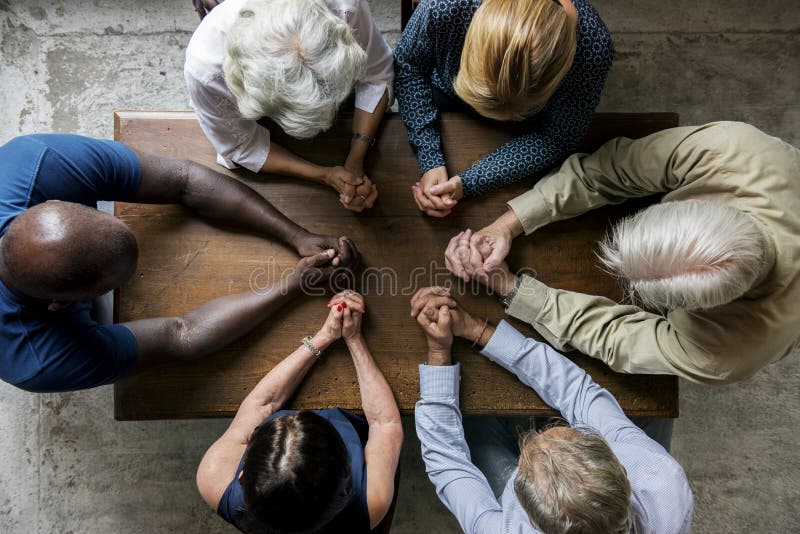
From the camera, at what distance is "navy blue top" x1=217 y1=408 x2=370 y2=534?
1.48 meters

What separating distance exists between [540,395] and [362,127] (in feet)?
3.64

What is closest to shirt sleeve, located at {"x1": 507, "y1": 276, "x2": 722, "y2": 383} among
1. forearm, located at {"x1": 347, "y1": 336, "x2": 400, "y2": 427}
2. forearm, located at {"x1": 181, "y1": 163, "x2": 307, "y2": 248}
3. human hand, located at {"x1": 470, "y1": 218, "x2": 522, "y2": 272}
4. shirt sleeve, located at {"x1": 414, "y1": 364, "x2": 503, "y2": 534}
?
human hand, located at {"x1": 470, "y1": 218, "x2": 522, "y2": 272}

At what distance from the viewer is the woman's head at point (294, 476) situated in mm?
1312

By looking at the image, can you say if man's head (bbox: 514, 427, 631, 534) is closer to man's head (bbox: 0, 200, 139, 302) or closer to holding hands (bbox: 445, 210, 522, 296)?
holding hands (bbox: 445, 210, 522, 296)

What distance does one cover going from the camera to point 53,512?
2.44m

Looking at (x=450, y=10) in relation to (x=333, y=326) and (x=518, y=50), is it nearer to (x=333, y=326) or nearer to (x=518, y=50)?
(x=518, y=50)

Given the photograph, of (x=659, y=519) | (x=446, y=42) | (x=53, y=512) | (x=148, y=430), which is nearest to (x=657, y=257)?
A: (x=659, y=519)

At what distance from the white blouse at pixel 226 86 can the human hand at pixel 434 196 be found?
305mm

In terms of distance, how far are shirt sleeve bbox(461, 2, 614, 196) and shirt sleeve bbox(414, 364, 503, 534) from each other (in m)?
0.65

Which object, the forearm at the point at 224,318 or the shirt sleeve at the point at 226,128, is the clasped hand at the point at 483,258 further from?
the shirt sleeve at the point at 226,128

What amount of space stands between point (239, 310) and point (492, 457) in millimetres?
1120

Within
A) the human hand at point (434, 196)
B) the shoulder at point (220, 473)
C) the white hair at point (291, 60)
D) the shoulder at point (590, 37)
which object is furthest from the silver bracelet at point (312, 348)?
the shoulder at point (590, 37)

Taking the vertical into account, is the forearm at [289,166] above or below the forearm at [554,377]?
above

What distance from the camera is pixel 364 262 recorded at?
1742 millimetres
